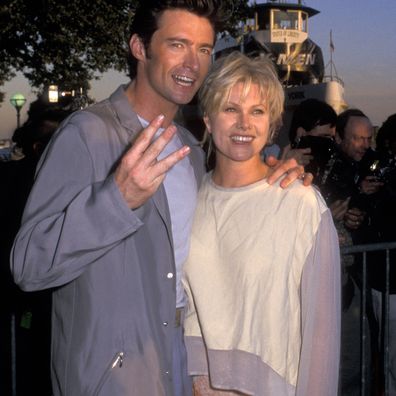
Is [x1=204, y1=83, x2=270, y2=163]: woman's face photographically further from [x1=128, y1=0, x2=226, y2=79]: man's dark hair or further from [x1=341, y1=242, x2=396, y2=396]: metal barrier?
[x1=341, y1=242, x2=396, y2=396]: metal barrier

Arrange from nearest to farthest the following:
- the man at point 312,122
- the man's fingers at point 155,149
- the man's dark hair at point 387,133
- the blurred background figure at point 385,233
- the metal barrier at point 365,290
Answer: the man's fingers at point 155,149
the metal barrier at point 365,290
the blurred background figure at point 385,233
the man's dark hair at point 387,133
the man at point 312,122

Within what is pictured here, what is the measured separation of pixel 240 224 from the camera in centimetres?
248

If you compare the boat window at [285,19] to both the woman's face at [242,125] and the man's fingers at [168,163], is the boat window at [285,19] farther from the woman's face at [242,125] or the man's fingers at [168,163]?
the man's fingers at [168,163]

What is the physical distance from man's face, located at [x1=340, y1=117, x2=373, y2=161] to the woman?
7.64 feet

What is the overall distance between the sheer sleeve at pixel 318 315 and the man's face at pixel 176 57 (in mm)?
861

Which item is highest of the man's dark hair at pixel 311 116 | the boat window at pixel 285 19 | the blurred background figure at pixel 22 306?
the boat window at pixel 285 19

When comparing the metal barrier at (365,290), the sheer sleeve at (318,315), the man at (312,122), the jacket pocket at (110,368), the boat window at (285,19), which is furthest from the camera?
the boat window at (285,19)

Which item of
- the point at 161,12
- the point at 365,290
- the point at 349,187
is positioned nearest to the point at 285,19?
the point at 349,187

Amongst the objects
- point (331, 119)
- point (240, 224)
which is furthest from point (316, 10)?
point (240, 224)

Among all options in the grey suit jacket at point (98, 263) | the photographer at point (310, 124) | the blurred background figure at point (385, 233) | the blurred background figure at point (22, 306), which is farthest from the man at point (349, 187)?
the grey suit jacket at point (98, 263)

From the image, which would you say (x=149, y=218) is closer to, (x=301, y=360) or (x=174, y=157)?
(x=174, y=157)

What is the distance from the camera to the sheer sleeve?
A: 7.52 feet

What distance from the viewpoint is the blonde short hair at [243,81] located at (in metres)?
2.59

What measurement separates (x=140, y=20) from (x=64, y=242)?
133cm
